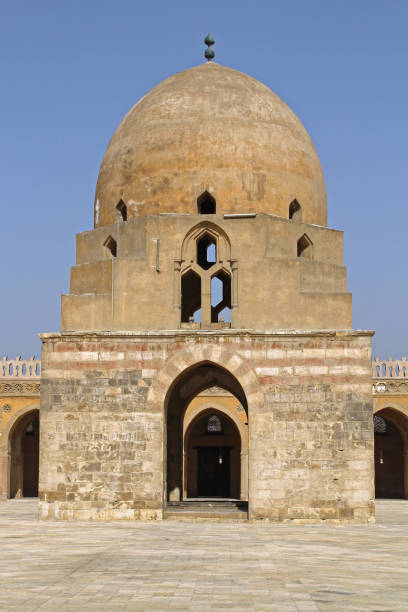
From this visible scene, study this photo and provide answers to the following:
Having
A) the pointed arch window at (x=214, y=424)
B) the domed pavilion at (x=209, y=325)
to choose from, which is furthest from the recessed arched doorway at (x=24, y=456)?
the domed pavilion at (x=209, y=325)

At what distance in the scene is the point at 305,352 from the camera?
508 inches

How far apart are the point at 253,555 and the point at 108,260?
259 inches

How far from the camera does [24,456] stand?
26.7 metres

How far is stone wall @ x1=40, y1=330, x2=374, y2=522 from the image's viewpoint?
12.6 m

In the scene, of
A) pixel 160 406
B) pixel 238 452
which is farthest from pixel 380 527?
pixel 238 452

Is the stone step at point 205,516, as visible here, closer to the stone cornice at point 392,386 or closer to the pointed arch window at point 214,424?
the stone cornice at point 392,386

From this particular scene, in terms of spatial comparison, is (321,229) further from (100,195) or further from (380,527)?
(380,527)

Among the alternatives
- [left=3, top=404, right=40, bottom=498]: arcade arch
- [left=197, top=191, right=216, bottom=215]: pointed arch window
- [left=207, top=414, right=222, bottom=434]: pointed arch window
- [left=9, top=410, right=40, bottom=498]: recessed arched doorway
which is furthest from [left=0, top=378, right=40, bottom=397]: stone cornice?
[left=197, top=191, right=216, bottom=215]: pointed arch window

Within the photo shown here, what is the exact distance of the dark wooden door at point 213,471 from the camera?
2594cm

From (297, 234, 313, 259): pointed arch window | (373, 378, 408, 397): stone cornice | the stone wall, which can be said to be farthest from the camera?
(373, 378, 408, 397): stone cornice

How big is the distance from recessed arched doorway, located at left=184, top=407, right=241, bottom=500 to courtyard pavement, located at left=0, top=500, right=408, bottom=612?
43.5ft

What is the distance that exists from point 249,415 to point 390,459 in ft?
48.9

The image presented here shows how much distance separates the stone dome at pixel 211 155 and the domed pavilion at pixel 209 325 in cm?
3

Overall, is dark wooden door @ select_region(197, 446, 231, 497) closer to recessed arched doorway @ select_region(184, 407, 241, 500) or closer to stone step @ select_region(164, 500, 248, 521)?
recessed arched doorway @ select_region(184, 407, 241, 500)
